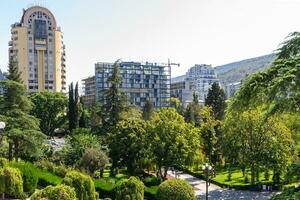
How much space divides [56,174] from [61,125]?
3958cm

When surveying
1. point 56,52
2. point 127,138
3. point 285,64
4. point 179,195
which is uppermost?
point 56,52

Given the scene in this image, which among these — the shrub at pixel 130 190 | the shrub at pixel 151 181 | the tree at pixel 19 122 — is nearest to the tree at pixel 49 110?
the tree at pixel 19 122

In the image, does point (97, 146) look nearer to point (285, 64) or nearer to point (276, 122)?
point (276, 122)

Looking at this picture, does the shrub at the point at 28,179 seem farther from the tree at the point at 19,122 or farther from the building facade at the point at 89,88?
the building facade at the point at 89,88

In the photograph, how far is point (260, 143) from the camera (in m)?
31.9

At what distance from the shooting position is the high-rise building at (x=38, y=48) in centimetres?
9250

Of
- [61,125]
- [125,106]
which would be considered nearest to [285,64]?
[125,106]

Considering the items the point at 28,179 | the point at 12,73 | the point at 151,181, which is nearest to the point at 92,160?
the point at 151,181

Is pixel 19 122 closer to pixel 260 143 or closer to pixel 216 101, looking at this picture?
pixel 260 143

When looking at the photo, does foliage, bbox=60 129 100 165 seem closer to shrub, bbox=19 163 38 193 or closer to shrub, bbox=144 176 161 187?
shrub, bbox=144 176 161 187

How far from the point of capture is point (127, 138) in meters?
31.3

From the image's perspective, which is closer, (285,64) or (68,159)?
(285,64)

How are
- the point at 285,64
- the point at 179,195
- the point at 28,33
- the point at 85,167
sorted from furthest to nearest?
the point at 28,33 < the point at 85,167 < the point at 179,195 < the point at 285,64

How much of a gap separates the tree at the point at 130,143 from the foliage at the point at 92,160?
131 centimetres
